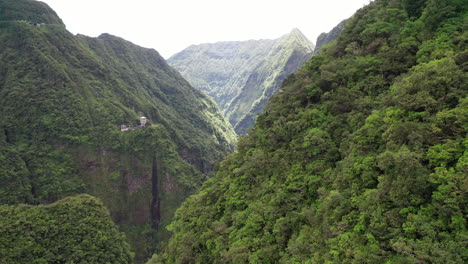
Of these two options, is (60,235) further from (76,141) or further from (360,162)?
(360,162)

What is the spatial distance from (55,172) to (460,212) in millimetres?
73572

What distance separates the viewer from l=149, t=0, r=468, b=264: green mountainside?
1350 cm

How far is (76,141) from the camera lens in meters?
70.2

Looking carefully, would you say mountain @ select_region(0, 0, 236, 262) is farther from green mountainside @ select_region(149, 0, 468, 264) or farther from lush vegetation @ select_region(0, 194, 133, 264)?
green mountainside @ select_region(149, 0, 468, 264)

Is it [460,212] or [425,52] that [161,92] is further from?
[460,212]

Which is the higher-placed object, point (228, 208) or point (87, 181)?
point (87, 181)

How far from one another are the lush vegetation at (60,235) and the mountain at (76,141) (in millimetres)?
15231

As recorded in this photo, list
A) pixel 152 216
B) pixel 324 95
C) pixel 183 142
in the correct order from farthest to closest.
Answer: pixel 183 142 → pixel 152 216 → pixel 324 95

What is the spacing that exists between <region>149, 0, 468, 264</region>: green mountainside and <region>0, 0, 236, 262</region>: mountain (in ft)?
125

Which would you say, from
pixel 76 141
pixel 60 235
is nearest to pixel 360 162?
pixel 60 235

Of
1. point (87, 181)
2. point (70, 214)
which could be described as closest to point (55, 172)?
point (87, 181)

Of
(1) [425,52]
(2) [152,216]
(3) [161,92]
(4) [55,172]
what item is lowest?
(2) [152,216]

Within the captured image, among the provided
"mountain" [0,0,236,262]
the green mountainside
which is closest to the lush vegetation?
"mountain" [0,0,236,262]

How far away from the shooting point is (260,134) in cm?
3269
